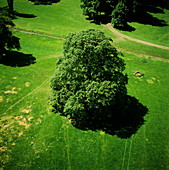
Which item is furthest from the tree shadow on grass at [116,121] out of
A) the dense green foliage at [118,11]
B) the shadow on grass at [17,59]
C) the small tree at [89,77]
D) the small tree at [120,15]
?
the dense green foliage at [118,11]

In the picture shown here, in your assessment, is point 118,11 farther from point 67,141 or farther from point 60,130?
point 67,141

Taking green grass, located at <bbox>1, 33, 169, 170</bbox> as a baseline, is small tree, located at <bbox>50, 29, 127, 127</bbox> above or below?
above

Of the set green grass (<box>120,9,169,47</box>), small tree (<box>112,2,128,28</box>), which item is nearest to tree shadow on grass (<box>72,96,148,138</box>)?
green grass (<box>120,9,169,47</box>)

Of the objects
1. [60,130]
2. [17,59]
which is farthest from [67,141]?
[17,59]

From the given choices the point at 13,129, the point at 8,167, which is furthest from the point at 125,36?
the point at 8,167

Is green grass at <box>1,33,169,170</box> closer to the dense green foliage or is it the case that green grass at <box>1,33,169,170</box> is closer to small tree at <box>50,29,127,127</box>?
small tree at <box>50,29,127,127</box>

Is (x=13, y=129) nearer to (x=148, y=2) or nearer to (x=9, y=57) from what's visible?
(x=9, y=57)
